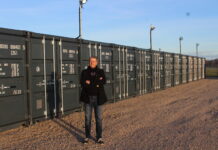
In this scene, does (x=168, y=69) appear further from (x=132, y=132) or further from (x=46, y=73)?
(x=132, y=132)

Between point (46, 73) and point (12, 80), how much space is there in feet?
4.51

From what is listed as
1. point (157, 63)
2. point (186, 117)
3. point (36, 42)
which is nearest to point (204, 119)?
point (186, 117)

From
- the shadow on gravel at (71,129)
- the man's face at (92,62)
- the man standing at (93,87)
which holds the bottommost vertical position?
the shadow on gravel at (71,129)

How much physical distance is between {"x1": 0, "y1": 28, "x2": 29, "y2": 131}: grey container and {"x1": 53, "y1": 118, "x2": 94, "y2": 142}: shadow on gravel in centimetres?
102

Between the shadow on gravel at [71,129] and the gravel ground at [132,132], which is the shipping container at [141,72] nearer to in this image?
the gravel ground at [132,132]

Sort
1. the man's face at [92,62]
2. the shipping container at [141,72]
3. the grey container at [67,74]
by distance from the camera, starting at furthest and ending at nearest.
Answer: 1. the shipping container at [141,72]
2. the grey container at [67,74]
3. the man's face at [92,62]

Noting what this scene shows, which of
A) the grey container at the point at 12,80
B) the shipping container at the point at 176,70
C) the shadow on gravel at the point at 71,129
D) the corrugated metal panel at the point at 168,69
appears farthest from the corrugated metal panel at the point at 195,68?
the grey container at the point at 12,80

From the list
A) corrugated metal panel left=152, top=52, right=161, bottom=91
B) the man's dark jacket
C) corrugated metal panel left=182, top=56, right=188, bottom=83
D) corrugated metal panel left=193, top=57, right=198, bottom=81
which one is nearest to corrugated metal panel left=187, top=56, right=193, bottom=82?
corrugated metal panel left=182, top=56, right=188, bottom=83

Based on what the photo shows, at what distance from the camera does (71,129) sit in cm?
756

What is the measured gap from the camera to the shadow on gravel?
676 cm

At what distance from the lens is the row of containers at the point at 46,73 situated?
727cm

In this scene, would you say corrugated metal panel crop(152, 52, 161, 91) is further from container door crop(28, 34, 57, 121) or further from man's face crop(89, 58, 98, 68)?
man's face crop(89, 58, 98, 68)

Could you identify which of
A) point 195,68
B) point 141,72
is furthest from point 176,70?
point 141,72

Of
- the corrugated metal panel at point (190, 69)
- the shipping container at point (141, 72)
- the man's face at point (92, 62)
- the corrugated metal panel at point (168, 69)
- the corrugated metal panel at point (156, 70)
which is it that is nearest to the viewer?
the man's face at point (92, 62)
